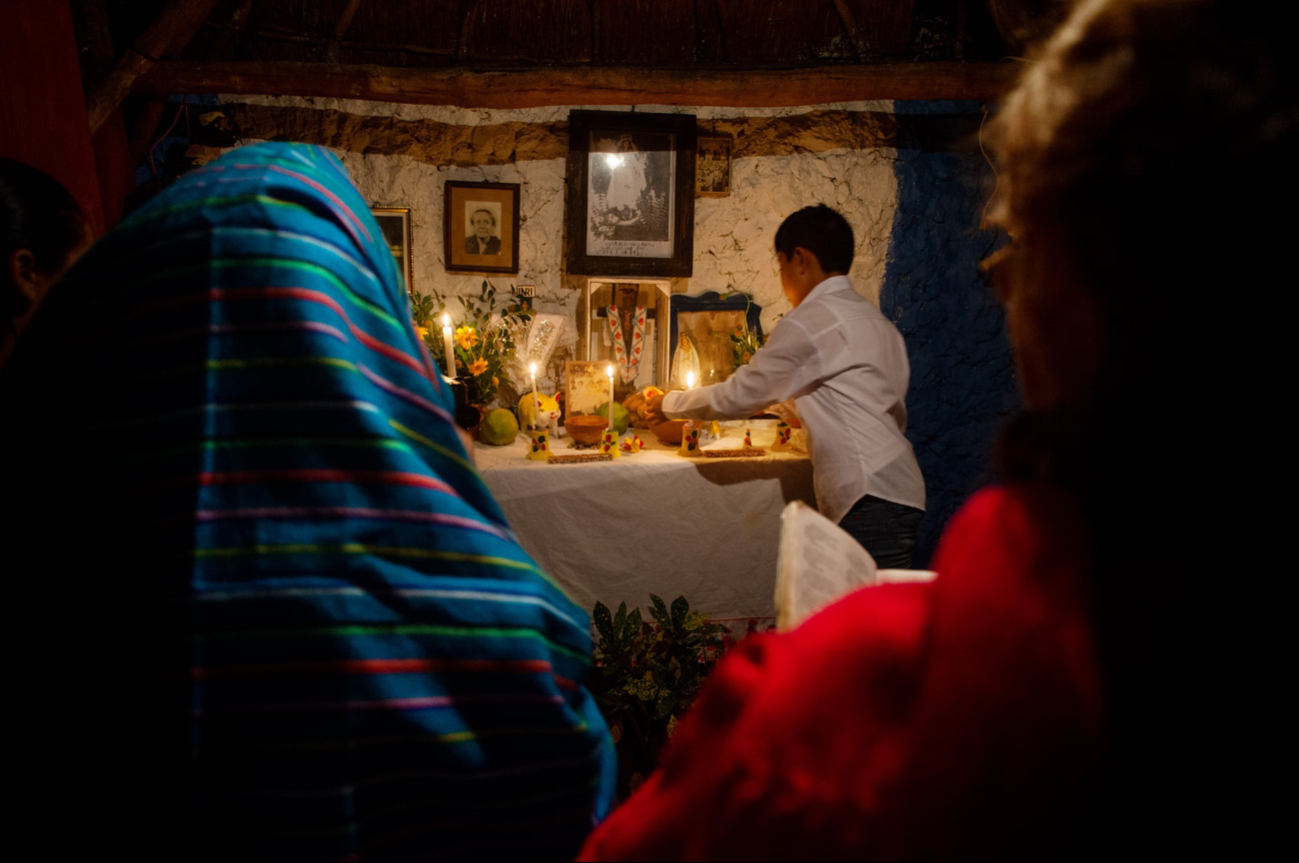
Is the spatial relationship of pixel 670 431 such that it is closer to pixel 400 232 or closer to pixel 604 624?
pixel 604 624

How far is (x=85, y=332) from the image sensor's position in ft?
2.29

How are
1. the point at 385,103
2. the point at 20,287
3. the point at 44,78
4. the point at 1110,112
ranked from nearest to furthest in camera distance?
the point at 1110,112 < the point at 20,287 < the point at 44,78 < the point at 385,103

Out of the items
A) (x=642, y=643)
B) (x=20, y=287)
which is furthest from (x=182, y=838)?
(x=642, y=643)

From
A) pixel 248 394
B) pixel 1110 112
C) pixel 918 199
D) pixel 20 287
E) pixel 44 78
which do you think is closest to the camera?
pixel 1110 112

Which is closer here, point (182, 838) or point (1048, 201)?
point (1048, 201)

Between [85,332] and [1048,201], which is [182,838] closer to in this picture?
[85,332]

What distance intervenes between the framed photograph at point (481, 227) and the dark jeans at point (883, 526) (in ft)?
6.45

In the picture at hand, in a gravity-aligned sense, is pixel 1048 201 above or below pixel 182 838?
above

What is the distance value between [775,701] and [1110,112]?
17.7 inches

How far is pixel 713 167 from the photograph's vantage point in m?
3.26

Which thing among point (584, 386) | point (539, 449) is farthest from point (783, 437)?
point (539, 449)

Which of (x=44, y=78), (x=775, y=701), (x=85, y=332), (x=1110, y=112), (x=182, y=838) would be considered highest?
(x=44, y=78)

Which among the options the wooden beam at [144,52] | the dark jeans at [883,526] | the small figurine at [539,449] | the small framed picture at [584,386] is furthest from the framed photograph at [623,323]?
the wooden beam at [144,52]

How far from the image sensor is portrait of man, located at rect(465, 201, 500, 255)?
3.21 meters
